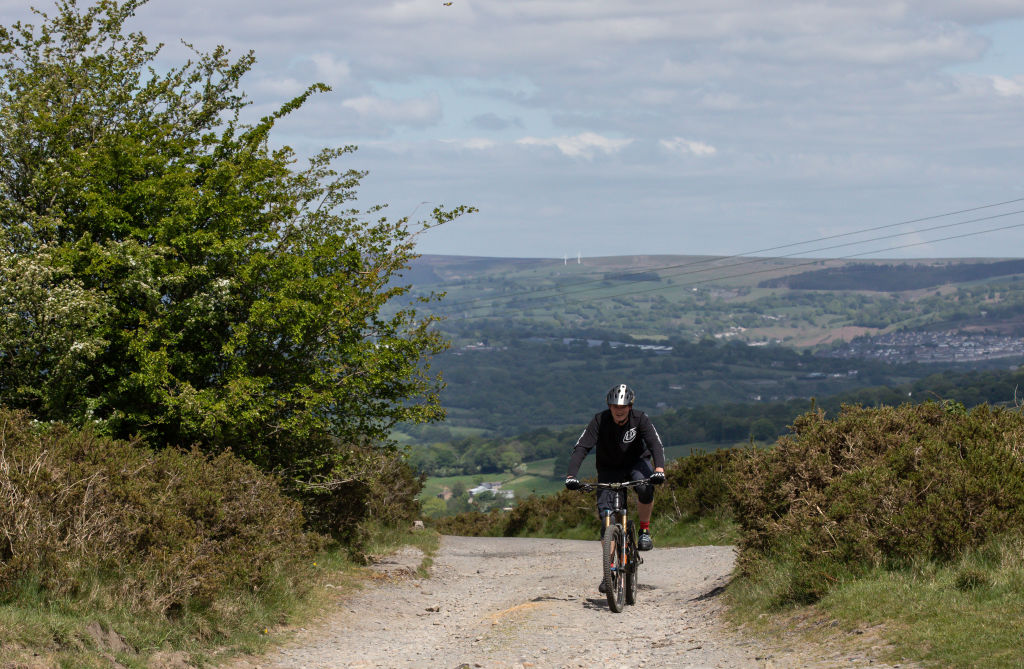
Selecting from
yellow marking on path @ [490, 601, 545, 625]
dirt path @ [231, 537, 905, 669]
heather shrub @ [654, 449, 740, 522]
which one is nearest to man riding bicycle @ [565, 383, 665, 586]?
dirt path @ [231, 537, 905, 669]

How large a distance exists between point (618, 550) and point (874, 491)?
2.75m

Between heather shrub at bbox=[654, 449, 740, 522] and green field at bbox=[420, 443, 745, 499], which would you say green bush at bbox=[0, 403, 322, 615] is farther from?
green field at bbox=[420, 443, 745, 499]

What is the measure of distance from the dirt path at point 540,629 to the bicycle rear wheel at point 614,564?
19 centimetres

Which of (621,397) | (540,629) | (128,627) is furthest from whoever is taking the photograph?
(621,397)

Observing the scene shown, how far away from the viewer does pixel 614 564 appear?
1017cm

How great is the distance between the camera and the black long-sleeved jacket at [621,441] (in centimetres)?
Result: 1041

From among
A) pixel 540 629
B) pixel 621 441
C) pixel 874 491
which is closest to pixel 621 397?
pixel 621 441

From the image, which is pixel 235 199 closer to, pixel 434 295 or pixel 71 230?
pixel 71 230

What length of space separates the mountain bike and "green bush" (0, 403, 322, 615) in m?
3.37

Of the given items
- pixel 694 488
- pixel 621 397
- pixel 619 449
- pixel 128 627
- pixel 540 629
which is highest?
pixel 621 397

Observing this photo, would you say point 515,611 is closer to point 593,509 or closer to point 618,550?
point 618,550

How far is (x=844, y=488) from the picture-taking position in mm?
9070

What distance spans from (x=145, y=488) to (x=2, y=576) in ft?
6.22

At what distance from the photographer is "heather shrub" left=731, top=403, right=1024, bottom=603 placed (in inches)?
323
